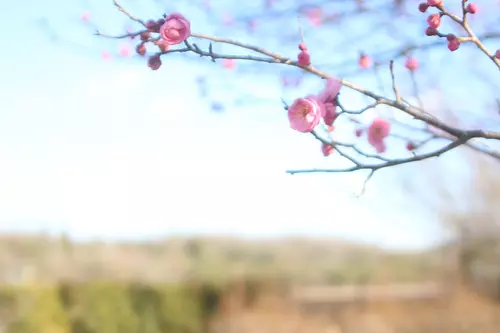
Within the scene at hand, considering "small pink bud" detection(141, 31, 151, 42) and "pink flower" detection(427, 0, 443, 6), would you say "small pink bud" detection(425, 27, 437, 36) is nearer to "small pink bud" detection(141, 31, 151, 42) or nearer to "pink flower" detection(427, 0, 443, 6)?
"pink flower" detection(427, 0, 443, 6)

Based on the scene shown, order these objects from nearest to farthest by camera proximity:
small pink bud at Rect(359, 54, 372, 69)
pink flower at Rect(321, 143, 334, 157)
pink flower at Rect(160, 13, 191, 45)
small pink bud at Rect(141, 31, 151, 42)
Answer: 1. pink flower at Rect(160, 13, 191, 45)
2. small pink bud at Rect(141, 31, 151, 42)
3. pink flower at Rect(321, 143, 334, 157)
4. small pink bud at Rect(359, 54, 372, 69)

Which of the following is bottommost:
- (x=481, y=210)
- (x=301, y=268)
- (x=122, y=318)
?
(x=122, y=318)

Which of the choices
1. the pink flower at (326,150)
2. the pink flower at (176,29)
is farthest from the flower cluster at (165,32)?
the pink flower at (326,150)

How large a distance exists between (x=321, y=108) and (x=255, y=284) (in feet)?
20.4

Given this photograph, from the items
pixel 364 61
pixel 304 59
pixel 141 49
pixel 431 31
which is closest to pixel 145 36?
pixel 141 49

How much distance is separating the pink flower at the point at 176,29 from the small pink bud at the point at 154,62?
8 centimetres

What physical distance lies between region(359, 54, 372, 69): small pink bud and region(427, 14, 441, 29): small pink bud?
0.73 meters

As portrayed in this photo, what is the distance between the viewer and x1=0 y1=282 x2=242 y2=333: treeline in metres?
5.20

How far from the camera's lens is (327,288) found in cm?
786

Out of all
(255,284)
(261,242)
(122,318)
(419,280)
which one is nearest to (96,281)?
(122,318)

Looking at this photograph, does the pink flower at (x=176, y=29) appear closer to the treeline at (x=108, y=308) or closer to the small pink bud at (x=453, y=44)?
the small pink bud at (x=453, y=44)

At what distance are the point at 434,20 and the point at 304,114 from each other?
345mm

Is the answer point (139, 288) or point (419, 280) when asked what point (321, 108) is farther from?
point (419, 280)

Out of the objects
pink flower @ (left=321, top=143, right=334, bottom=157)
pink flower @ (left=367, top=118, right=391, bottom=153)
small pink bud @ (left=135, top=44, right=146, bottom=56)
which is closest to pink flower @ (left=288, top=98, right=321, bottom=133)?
pink flower @ (left=321, top=143, right=334, bottom=157)
